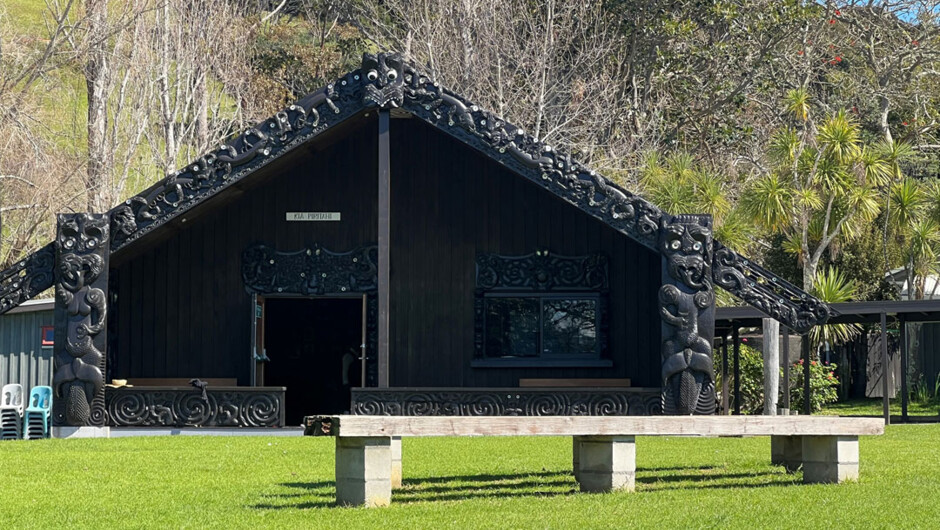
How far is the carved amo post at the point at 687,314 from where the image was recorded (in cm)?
1883

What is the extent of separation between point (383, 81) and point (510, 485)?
7.92m

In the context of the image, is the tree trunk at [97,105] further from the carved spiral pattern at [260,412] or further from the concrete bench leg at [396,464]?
the concrete bench leg at [396,464]

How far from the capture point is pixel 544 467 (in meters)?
14.6

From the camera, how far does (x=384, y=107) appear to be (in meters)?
19.4

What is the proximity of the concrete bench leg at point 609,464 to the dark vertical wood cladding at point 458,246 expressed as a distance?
986 cm

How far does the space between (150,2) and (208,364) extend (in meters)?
14.4

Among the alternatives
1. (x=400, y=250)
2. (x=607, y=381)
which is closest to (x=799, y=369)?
(x=607, y=381)

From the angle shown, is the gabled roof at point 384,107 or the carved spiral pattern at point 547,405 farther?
the carved spiral pattern at point 547,405

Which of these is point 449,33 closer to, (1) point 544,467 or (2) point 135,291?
(2) point 135,291

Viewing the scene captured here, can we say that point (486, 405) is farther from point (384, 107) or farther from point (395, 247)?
point (384, 107)

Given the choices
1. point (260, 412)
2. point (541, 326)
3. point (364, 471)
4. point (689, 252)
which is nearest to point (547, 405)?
point (541, 326)

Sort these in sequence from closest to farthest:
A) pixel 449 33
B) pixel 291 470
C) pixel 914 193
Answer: pixel 291 470 → pixel 914 193 → pixel 449 33

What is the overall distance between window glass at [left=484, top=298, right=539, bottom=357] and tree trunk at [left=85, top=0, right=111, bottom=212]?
13.5 metres

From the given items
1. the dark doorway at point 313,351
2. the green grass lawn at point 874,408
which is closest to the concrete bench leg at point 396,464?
the dark doorway at point 313,351
